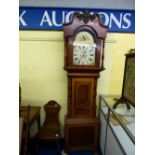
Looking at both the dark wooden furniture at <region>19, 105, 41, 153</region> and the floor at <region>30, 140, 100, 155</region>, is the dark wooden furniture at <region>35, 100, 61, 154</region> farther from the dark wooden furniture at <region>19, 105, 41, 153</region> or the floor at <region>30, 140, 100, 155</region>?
the floor at <region>30, 140, 100, 155</region>

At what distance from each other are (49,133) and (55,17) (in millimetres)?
1385

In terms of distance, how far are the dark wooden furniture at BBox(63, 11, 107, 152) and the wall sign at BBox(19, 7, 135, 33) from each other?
1.15 ft

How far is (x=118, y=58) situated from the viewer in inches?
96.2

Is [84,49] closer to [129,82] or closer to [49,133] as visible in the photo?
[129,82]

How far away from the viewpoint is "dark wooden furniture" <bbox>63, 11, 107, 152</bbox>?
6.62ft

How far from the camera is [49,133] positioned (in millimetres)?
2146

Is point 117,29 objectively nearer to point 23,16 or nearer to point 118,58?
point 118,58

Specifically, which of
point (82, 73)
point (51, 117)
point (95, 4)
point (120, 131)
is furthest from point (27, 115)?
point (95, 4)

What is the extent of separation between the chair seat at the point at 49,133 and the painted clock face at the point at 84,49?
0.82 m
